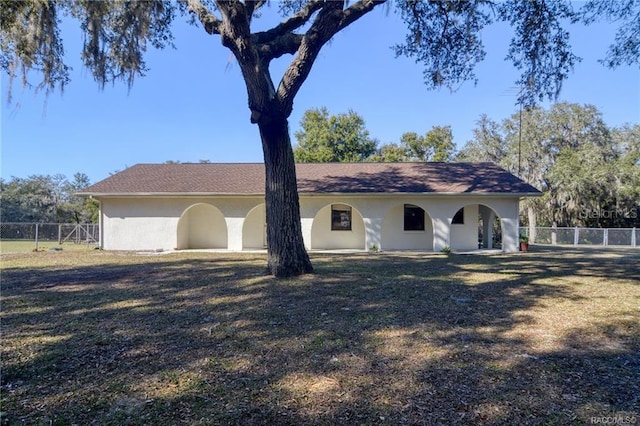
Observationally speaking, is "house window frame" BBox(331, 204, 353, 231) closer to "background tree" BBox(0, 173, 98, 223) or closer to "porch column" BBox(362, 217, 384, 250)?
"porch column" BBox(362, 217, 384, 250)

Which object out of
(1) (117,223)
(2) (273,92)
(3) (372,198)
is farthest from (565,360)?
(1) (117,223)

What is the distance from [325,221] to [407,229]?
3.71 meters

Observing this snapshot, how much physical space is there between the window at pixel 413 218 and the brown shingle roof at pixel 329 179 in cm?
134

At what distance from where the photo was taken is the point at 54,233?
87.2ft

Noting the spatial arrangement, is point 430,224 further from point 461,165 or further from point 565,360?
point 565,360

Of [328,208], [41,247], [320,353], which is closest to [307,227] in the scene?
[328,208]

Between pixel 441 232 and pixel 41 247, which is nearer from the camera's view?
pixel 441 232

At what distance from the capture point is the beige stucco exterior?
15.1 metres

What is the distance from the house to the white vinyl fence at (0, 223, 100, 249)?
8.43 meters

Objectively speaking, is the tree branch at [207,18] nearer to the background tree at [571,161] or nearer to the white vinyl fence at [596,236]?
the white vinyl fence at [596,236]

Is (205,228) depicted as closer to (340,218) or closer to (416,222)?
(340,218)

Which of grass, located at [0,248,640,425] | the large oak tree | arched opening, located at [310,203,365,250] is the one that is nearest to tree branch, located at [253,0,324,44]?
the large oak tree

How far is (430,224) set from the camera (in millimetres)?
16500

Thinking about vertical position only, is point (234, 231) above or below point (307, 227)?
below
